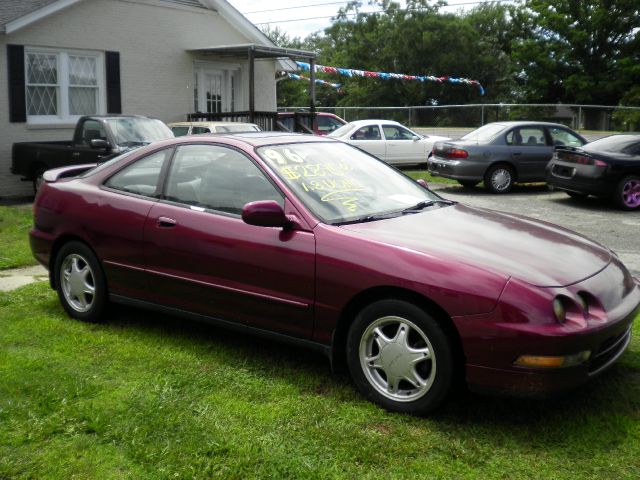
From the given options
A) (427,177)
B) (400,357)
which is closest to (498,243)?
(400,357)

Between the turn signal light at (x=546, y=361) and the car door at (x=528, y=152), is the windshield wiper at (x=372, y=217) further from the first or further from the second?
the car door at (x=528, y=152)

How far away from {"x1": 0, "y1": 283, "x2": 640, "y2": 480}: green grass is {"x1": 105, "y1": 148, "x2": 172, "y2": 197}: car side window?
1.16 meters

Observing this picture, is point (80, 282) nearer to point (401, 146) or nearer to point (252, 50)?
point (252, 50)

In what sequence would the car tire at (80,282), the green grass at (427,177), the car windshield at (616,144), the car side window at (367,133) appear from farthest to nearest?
the car side window at (367,133), the green grass at (427,177), the car windshield at (616,144), the car tire at (80,282)

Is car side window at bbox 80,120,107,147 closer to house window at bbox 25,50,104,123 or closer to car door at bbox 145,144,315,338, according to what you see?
house window at bbox 25,50,104,123

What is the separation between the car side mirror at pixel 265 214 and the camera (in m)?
4.18

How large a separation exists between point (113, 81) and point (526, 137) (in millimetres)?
9288

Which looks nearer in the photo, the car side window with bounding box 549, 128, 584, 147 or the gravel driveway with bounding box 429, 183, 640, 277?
the gravel driveway with bounding box 429, 183, 640, 277

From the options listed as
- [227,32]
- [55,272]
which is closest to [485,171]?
[227,32]

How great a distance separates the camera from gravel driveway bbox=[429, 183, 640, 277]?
923 centimetres

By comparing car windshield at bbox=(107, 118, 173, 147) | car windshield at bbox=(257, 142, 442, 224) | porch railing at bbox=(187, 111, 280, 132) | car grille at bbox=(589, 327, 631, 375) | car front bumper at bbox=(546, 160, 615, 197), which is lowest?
car grille at bbox=(589, 327, 631, 375)

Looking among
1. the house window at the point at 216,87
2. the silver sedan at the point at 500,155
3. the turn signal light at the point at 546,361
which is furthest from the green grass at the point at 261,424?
the house window at the point at 216,87

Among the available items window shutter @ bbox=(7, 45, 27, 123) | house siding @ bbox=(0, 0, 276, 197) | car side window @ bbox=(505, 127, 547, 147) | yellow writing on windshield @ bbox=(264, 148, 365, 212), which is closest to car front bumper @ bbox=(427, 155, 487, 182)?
car side window @ bbox=(505, 127, 547, 147)

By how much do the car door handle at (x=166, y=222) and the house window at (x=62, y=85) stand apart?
11505 mm
